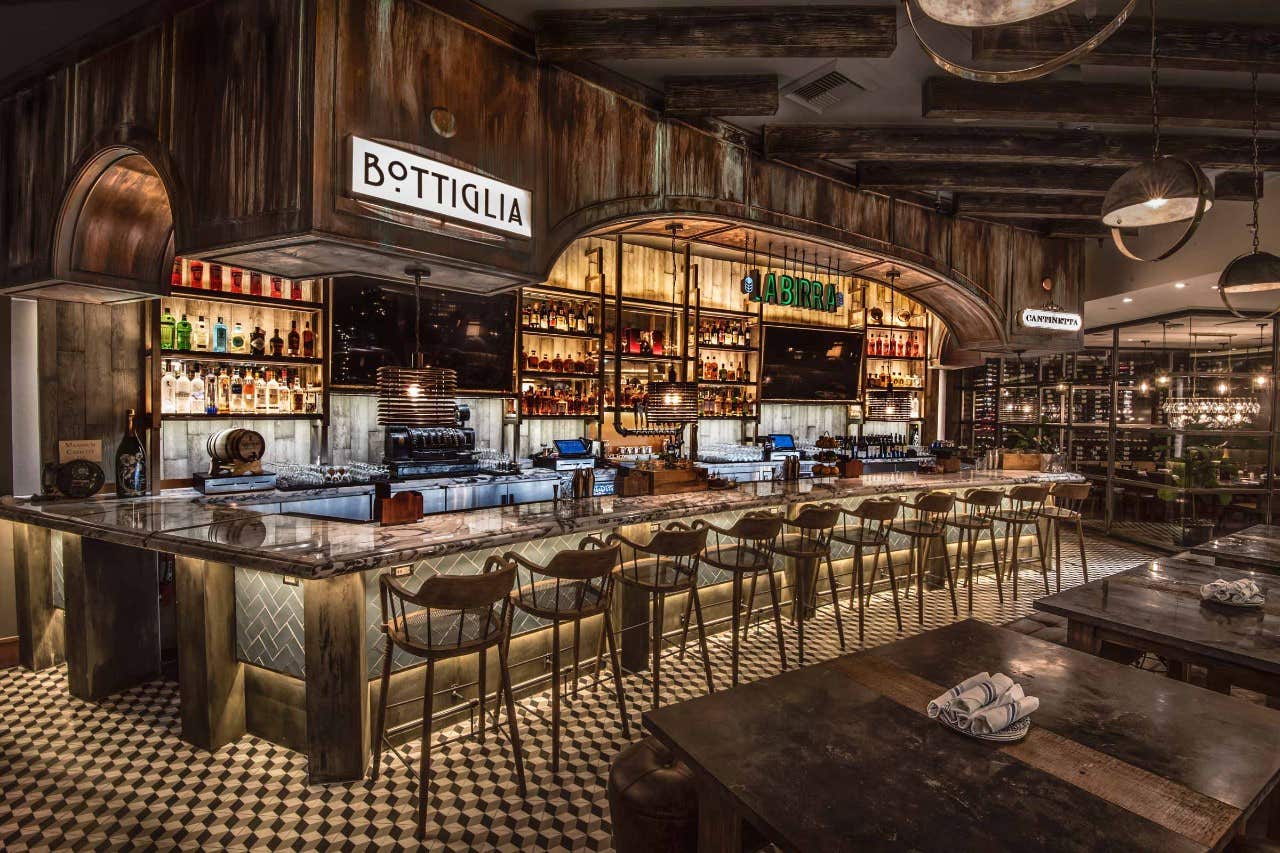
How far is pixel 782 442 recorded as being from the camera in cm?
925

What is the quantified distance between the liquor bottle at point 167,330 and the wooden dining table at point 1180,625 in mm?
5942

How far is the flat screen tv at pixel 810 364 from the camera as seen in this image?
9.05m

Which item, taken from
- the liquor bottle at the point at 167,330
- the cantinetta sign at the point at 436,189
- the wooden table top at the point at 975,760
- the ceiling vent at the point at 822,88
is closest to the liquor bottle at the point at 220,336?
the liquor bottle at the point at 167,330

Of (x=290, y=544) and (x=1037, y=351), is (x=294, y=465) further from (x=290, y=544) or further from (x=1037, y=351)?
(x=1037, y=351)

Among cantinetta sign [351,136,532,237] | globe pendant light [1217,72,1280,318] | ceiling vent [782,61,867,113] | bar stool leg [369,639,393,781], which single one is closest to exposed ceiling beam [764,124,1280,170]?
ceiling vent [782,61,867,113]

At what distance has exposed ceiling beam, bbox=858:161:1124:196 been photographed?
5.41m

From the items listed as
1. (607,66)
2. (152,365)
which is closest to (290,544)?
(152,365)

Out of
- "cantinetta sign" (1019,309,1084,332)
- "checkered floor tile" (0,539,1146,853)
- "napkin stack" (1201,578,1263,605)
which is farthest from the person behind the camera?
"cantinetta sign" (1019,309,1084,332)

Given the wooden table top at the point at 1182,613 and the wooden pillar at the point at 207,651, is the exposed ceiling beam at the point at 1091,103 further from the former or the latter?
the wooden pillar at the point at 207,651

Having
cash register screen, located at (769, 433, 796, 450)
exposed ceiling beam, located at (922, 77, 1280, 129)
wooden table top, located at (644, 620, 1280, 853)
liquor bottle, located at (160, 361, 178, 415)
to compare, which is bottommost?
wooden table top, located at (644, 620, 1280, 853)

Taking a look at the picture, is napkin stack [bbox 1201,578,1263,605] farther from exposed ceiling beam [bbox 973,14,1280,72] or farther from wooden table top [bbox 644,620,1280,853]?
exposed ceiling beam [bbox 973,14,1280,72]

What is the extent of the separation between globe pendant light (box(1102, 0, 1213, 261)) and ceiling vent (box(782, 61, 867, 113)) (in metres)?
1.58

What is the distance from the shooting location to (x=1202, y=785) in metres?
1.53

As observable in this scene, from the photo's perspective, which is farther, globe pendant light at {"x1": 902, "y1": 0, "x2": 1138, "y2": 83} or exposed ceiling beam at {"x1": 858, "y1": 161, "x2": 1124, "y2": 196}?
exposed ceiling beam at {"x1": 858, "y1": 161, "x2": 1124, "y2": 196}
